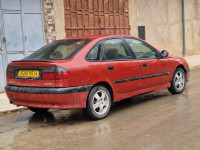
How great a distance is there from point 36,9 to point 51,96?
273 inches

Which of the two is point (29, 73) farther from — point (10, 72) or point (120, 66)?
point (120, 66)

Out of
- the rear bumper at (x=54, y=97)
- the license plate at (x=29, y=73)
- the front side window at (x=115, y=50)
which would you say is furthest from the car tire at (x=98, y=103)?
the license plate at (x=29, y=73)

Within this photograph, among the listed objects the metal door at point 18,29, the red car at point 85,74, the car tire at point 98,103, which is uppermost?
the metal door at point 18,29

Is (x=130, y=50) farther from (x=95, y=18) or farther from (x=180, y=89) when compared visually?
(x=95, y=18)

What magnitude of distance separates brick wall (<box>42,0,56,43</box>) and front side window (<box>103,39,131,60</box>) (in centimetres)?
588

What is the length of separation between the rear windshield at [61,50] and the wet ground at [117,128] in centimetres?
115

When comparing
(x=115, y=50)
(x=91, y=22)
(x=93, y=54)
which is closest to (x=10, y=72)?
(x=93, y=54)

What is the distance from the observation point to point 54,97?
17.7 ft

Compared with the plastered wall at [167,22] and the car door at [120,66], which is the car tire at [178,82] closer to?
the car door at [120,66]

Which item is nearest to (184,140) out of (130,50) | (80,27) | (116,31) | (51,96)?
(51,96)

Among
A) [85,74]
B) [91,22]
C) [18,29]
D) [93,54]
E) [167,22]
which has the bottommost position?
[85,74]

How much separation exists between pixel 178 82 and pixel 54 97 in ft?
11.7

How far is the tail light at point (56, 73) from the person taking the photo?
5383 millimetres

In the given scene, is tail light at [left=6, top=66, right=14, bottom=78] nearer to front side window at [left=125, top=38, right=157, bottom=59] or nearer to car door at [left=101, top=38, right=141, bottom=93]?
car door at [left=101, top=38, right=141, bottom=93]
